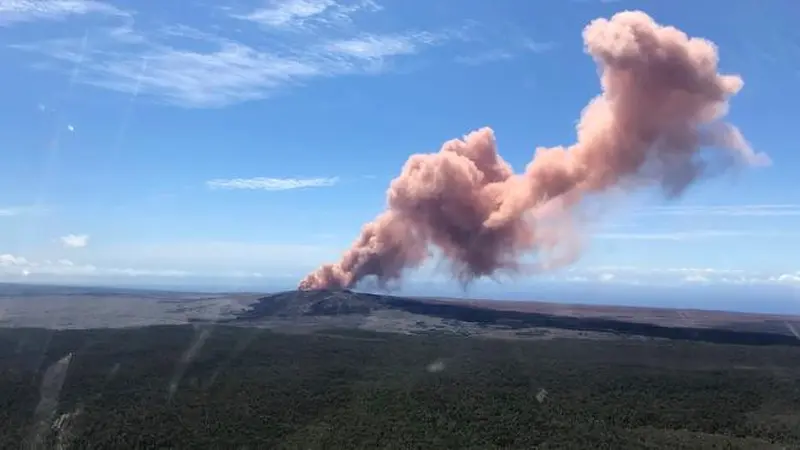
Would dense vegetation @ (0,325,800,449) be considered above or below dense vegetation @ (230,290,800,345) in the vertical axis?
below

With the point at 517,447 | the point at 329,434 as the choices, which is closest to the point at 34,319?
the point at 329,434

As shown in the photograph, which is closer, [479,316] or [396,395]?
[396,395]

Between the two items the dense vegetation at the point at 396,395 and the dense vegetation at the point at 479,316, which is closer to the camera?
the dense vegetation at the point at 396,395

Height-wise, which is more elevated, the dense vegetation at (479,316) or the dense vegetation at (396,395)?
the dense vegetation at (479,316)

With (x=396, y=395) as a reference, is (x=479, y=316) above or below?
above

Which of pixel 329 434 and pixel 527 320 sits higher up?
pixel 527 320

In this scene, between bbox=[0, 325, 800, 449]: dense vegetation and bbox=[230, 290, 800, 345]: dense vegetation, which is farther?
bbox=[230, 290, 800, 345]: dense vegetation

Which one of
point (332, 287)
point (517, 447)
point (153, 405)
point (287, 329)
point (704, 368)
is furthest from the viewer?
point (332, 287)

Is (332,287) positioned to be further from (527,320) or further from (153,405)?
(153,405)
